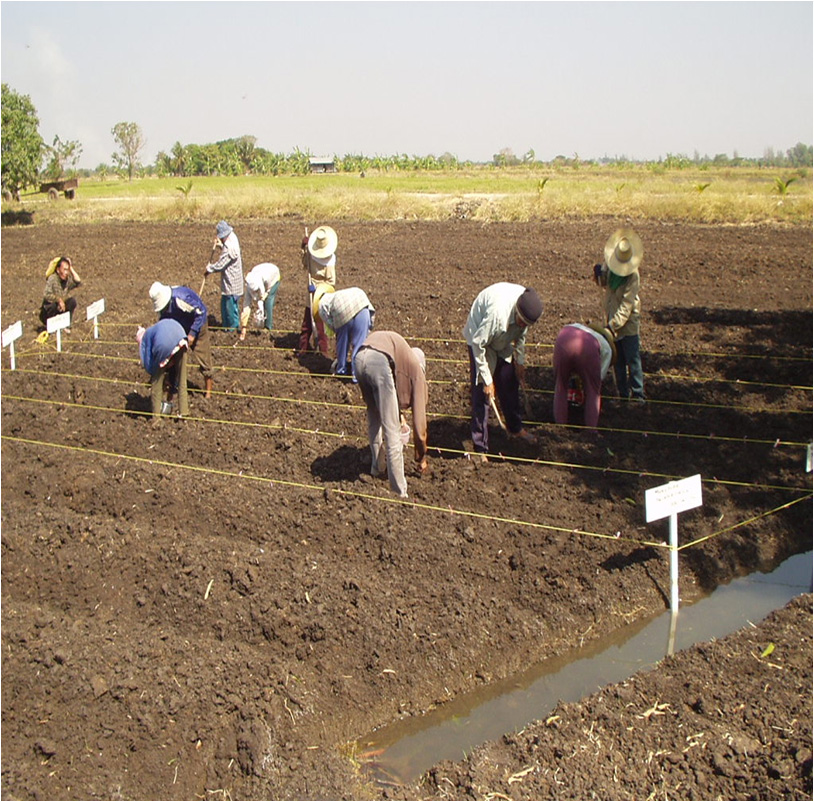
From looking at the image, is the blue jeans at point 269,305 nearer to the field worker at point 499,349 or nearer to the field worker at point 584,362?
the field worker at point 499,349

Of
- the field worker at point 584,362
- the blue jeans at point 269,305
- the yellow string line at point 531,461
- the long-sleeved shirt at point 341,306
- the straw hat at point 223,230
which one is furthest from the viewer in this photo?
the blue jeans at point 269,305

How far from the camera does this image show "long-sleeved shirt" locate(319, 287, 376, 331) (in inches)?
295

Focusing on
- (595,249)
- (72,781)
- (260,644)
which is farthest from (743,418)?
(595,249)

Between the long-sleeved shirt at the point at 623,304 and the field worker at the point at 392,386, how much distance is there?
2.12m

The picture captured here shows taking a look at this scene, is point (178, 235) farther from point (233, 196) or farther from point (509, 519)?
point (509, 519)

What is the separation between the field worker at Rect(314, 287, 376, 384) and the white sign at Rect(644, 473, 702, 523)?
2962mm

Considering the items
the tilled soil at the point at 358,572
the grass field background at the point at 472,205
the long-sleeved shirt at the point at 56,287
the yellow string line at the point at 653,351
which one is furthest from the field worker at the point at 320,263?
the grass field background at the point at 472,205

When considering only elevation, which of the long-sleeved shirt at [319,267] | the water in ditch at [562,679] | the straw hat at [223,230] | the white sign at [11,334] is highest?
the straw hat at [223,230]

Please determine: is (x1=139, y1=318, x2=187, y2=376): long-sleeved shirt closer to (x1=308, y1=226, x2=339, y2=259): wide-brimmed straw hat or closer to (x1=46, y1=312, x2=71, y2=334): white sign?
(x1=308, y1=226, x2=339, y2=259): wide-brimmed straw hat

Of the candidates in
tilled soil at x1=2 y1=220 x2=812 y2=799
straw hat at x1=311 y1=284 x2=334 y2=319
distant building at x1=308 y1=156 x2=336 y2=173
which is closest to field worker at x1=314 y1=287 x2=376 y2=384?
tilled soil at x1=2 y1=220 x2=812 y2=799

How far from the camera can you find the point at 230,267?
1002 centimetres

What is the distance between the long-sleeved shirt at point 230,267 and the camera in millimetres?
9906

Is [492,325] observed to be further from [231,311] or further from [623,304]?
[231,311]

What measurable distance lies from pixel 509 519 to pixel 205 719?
102 inches
